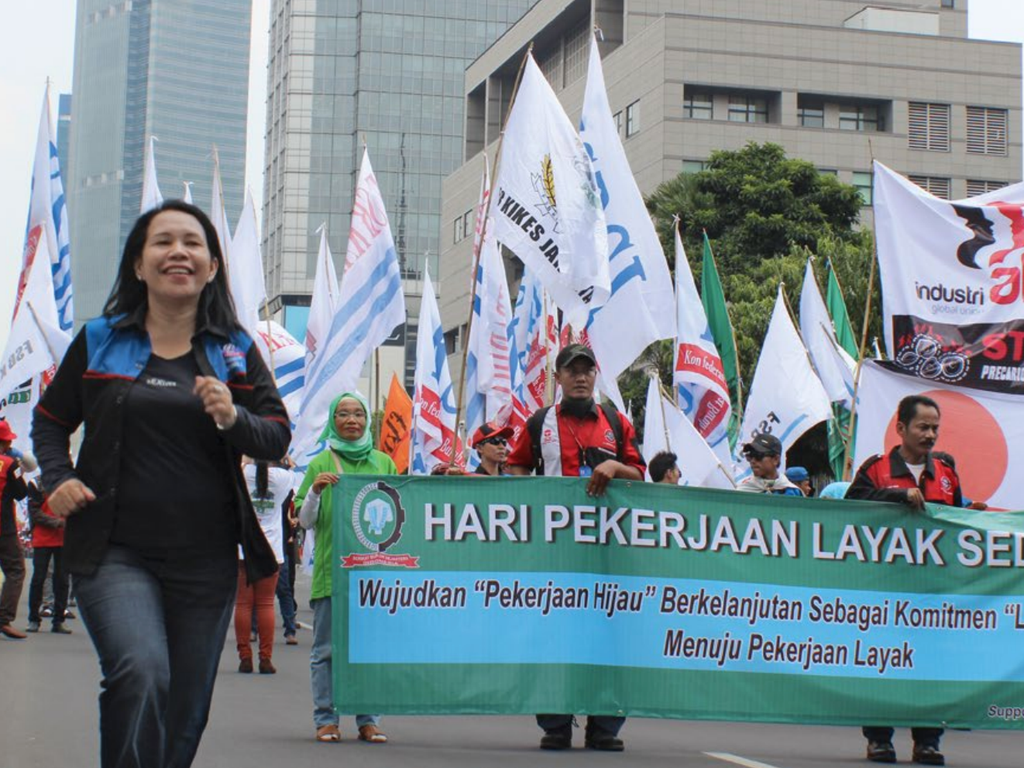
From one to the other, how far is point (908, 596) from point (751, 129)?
50452mm

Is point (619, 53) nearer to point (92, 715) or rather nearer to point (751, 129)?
point (751, 129)

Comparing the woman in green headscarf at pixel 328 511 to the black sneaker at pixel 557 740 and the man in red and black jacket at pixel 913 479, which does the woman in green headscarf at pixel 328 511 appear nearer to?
the black sneaker at pixel 557 740

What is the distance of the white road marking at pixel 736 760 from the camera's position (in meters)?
8.01

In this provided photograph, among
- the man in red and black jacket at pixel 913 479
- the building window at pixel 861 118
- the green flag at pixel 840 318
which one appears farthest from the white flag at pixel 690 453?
the building window at pixel 861 118

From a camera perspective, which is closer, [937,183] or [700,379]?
[700,379]

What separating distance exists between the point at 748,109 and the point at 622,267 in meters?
48.0

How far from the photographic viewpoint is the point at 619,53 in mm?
61219

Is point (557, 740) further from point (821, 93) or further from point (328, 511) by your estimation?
point (821, 93)

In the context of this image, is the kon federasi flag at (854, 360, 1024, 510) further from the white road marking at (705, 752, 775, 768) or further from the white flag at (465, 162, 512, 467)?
the white flag at (465, 162, 512, 467)

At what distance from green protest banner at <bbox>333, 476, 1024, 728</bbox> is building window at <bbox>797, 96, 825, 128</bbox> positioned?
171 ft

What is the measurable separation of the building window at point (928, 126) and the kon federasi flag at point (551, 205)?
48.0 m

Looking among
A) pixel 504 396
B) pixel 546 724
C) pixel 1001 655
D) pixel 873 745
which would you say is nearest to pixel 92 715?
pixel 546 724

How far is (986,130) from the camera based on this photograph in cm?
5944

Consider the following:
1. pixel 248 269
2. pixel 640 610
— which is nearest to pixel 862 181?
pixel 248 269
